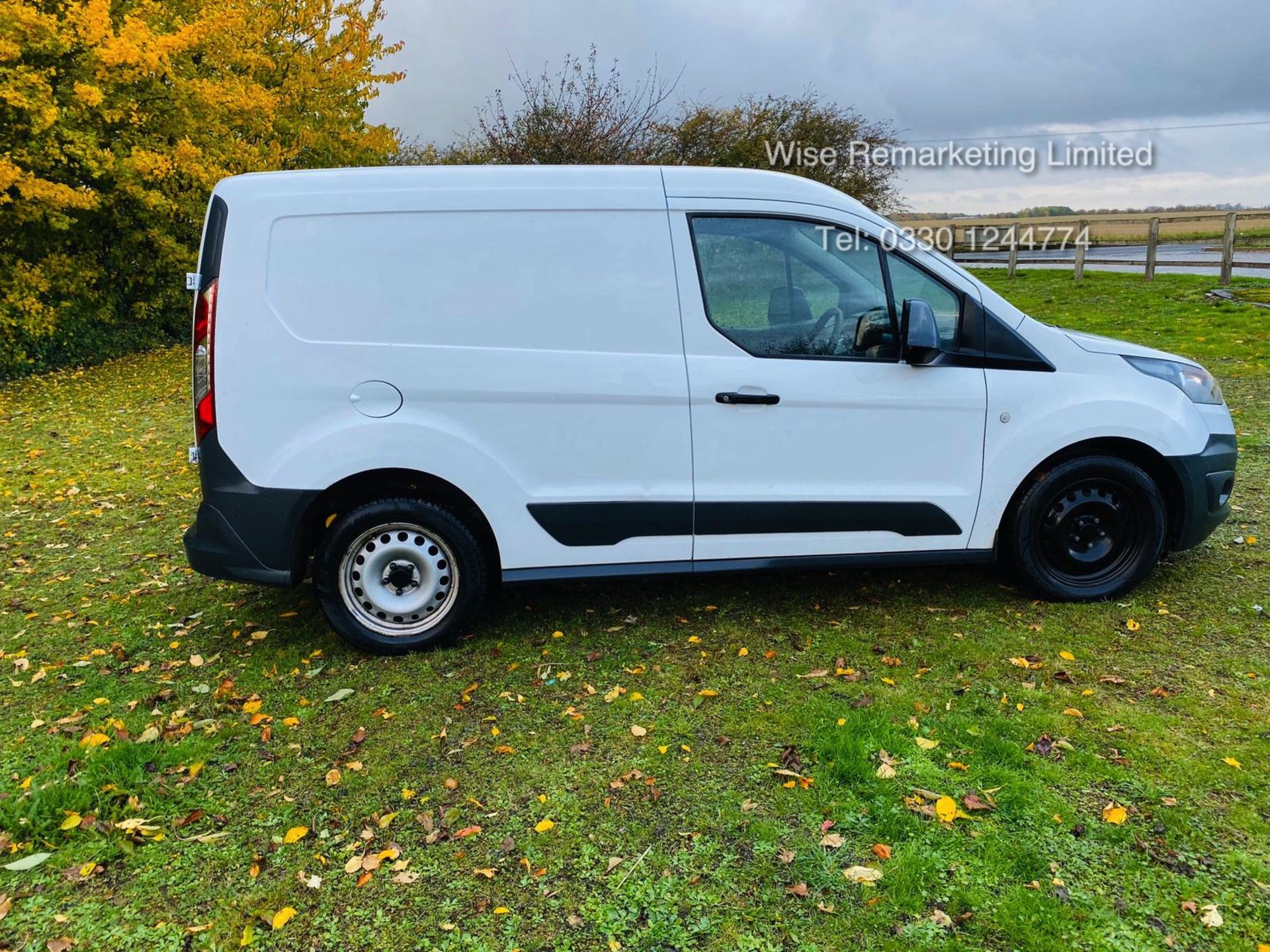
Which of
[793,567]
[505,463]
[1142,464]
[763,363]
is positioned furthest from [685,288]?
[1142,464]

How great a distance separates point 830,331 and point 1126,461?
1.59 meters

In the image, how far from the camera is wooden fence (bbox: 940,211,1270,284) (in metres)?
17.1

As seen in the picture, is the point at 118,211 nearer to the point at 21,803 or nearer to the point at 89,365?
the point at 89,365

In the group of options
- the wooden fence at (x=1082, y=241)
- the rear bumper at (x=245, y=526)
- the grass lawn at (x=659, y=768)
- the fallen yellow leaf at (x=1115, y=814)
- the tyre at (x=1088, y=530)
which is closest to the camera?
the grass lawn at (x=659, y=768)

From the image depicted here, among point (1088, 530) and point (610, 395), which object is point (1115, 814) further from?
point (610, 395)

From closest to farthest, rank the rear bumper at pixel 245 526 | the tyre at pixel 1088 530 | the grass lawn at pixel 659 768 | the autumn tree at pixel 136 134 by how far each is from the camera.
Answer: the grass lawn at pixel 659 768 → the rear bumper at pixel 245 526 → the tyre at pixel 1088 530 → the autumn tree at pixel 136 134

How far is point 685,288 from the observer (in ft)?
12.4

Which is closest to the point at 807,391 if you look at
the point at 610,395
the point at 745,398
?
the point at 745,398

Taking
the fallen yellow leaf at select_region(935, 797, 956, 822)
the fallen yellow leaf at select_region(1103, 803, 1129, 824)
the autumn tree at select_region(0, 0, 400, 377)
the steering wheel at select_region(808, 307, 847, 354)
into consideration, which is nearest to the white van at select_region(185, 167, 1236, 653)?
the steering wheel at select_region(808, 307, 847, 354)

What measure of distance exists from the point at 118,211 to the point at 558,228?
38.5 feet

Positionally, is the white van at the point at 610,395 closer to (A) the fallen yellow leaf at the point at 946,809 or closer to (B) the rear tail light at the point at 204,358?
(B) the rear tail light at the point at 204,358

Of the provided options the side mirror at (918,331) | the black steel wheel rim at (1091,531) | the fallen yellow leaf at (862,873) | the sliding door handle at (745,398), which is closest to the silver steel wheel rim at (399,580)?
the sliding door handle at (745,398)

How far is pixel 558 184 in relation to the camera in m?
3.75

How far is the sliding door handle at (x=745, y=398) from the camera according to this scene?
12.4 ft
